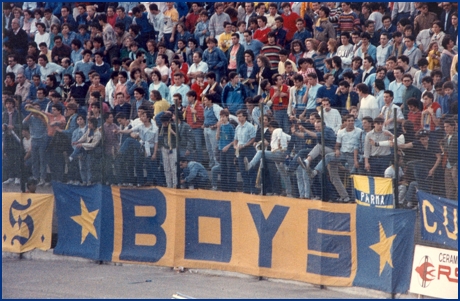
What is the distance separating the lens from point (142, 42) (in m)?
21.3

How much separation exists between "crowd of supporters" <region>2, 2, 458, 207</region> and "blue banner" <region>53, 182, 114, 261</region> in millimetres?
268

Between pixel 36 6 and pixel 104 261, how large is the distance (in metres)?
12.1

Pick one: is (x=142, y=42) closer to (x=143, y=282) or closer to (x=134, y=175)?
(x=134, y=175)

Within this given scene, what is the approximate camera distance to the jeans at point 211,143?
14.4 meters

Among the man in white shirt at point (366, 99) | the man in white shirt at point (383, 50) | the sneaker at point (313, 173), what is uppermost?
the man in white shirt at point (383, 50)

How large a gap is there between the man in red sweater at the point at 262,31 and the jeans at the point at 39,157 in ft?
18.1

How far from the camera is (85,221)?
1594 cm

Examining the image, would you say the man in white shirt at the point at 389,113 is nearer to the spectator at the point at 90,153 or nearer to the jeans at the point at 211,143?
the jeans at the point at 211,143

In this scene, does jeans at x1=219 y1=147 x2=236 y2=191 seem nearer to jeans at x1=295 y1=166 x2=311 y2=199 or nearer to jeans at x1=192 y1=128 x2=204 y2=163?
jeans at x1=192 y1=128 x2=204 y2=163

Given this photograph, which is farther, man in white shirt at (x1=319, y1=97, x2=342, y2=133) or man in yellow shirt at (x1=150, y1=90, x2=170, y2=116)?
man in yellow shirt at (x1=150, y1=90, x2=170, y2=116)

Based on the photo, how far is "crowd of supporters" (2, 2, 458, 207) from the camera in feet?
42.8

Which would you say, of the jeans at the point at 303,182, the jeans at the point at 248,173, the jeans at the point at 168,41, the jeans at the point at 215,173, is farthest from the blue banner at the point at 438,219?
the jeans at the point at 168,41

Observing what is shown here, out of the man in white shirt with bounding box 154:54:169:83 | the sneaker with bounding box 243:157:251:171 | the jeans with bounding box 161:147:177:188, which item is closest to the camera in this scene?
the sneaker with bounding box 243:157:251:171

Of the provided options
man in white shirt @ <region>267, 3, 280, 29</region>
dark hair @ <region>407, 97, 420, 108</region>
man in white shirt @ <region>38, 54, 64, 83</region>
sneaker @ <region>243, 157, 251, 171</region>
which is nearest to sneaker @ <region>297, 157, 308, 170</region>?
sneaker @ <region>243, 157, 251, 171</region>
